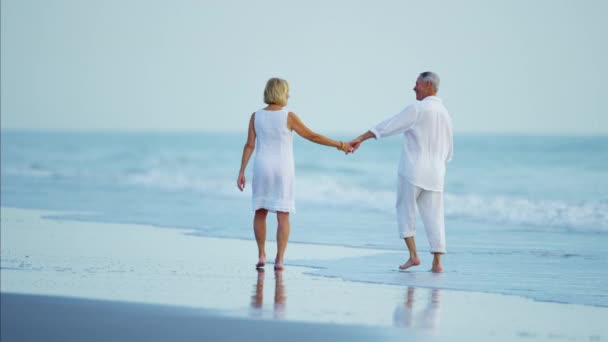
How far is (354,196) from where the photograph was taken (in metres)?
22.0

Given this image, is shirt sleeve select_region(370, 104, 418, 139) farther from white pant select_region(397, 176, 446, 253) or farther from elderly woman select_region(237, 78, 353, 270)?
elderly woman select_region(237, 78, 353, 270)

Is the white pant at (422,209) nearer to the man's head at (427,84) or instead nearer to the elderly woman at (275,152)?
the man's head at (427,84)

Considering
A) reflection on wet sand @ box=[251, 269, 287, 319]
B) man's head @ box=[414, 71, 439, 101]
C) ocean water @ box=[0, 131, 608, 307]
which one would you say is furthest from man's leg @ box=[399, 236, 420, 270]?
man's head @ box=[414, 71, 439, 101]

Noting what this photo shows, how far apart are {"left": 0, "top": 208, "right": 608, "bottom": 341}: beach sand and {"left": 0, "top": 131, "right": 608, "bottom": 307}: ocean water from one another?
0.71m

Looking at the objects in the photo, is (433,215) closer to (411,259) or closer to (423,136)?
(411,259)

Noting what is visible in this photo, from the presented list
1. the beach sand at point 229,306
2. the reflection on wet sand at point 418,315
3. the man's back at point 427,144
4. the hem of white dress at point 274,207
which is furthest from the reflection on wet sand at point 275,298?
the man's back at point 427,144

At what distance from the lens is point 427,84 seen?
942cm

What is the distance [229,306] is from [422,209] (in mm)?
3304

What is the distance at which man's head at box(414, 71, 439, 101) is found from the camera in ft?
30.9

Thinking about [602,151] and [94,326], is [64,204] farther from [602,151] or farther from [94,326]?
[602,151]

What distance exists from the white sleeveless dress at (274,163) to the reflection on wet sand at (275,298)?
2.35 ft

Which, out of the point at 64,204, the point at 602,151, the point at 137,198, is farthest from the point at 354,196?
the point at 602,151

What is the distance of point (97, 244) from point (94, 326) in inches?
193

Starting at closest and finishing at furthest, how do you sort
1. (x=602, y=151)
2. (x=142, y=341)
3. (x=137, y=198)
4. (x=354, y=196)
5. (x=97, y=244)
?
(x=142, y=341)
(x=97, y=244)
(x=137, y=198)
(x=354, y=196)
(x=602, y=151)
